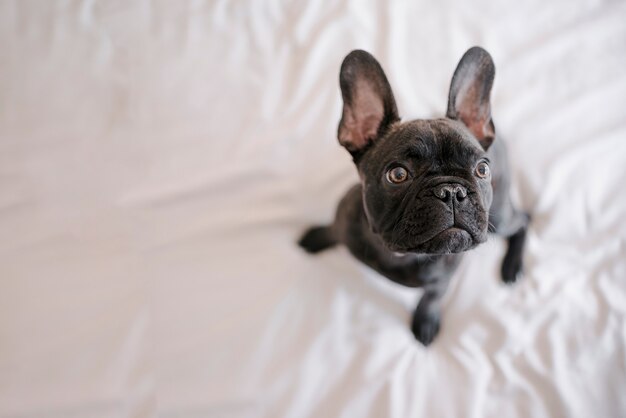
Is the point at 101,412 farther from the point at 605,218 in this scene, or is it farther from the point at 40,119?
the point at 605,218

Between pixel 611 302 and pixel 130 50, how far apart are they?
84.2 inches

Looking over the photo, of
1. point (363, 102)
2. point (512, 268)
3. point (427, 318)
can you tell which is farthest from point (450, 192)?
point (512, 268)

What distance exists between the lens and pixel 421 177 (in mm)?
1313

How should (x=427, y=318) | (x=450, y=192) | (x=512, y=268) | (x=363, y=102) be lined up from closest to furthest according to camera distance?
(x=450, y=192), (x=363, y=102), (x=427, y=318), (x=512, y=268)

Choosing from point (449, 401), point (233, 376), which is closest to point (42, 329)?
point (233, 376)

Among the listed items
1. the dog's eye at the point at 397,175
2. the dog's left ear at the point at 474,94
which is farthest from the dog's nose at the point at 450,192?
the dog's left ear at the point at 474,94

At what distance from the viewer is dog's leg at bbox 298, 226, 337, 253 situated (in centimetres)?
191

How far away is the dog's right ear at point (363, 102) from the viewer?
139 cm

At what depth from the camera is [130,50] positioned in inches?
85.0

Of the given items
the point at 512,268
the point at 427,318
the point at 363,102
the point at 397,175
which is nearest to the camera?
the point at 397,175

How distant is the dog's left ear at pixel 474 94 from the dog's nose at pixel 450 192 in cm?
32

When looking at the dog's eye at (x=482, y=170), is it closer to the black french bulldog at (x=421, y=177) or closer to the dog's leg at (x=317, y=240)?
the black french bulldog at (x=421, y=177)

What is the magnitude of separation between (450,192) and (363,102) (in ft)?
1.33

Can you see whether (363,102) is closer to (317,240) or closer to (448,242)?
(448,242)
